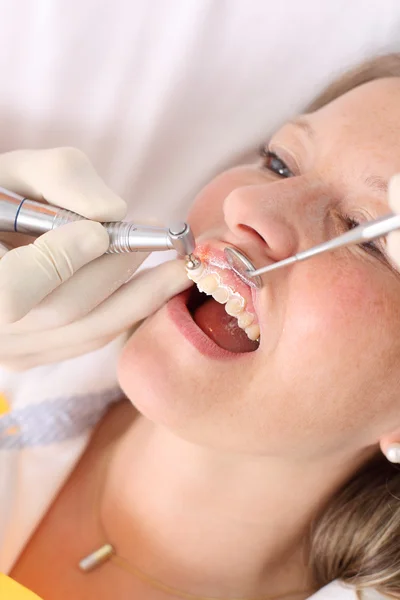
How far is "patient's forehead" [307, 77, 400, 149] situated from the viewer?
1068mm

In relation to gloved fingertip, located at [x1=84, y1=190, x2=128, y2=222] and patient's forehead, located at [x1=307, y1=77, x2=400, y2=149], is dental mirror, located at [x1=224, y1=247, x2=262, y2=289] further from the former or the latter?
patient's forehead, located at [x1=307, y1=77, x2=400, y2=149]

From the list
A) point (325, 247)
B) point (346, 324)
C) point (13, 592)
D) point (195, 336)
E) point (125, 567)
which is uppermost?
point (325, 247)

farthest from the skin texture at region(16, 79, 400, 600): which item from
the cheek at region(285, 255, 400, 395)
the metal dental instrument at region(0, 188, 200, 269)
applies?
the metal dental instrument at region(0, 188, 200, 269)

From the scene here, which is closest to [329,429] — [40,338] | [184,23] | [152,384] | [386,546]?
[152,384]

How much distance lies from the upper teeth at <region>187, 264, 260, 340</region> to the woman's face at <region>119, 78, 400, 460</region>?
13 millimetres

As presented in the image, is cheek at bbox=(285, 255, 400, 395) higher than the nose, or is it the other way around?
the nose

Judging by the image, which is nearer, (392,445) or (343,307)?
(343,307)

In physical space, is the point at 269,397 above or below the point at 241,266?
below

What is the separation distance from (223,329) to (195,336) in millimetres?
107

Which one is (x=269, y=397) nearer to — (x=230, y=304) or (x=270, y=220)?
(x=230, y=304)

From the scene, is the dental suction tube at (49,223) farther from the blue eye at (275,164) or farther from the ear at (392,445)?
the ear at (392,445)

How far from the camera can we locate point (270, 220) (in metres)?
1.00

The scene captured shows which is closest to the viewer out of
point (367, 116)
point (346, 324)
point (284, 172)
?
point (346, 324)

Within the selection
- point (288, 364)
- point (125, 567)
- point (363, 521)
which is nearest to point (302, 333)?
point (288, 364)
